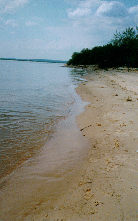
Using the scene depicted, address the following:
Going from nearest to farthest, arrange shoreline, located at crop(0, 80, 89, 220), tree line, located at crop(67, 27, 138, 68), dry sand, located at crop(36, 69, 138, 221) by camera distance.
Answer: dry sand, located at crop(36, 69, 138, 221) → shoreline, located at crop(0, 80, 89, 220) → tree line, located at crop(67, 27, 138, 68)

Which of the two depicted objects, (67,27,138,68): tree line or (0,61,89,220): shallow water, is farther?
(67,27,138,68): tree line

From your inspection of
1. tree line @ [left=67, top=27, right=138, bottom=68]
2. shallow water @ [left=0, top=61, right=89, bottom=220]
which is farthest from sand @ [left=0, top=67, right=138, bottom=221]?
tree line @ [left=67, top=27, right=138, bottom=68]

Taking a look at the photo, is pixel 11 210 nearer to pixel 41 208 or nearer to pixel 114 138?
pixel 41 208

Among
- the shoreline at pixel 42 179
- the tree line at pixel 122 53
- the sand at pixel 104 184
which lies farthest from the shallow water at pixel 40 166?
the tree line at pixel 122 53

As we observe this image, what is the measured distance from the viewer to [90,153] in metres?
3.59

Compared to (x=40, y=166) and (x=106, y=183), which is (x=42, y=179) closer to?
(x=40, y=166)

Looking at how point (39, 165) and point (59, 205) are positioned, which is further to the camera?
point (39, 165)

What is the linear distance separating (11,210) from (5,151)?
182cm

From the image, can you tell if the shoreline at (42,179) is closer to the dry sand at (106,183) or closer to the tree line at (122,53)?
the dry sand at (106,183)

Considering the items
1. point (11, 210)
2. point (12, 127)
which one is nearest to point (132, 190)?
point (11, 210)

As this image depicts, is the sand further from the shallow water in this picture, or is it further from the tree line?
the tree line

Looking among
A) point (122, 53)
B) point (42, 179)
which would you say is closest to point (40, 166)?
point (42, 179)

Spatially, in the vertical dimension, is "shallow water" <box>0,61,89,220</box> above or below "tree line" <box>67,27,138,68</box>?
Result: below

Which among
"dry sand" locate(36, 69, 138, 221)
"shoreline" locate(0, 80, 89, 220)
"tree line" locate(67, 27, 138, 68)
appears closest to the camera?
"dry sand" locate(36, 69, 138, 221)
